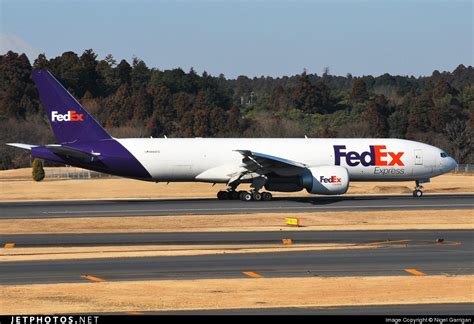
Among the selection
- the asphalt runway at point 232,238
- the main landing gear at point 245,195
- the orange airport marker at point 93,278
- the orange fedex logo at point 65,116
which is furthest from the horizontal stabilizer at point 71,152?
the orange airport marker at point 93,278

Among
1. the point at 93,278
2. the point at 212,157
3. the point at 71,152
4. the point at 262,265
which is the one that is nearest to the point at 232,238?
the point at 262,265

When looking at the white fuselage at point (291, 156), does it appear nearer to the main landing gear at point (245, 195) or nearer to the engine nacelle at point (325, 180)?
the main landing gear at point (245, 195)

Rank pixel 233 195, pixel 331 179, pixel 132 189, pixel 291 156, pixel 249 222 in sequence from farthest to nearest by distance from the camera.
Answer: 1. pixel 132 189
2. pixel 233 195
3. pixel 291 156
4. pixel 331 179
5. pixel 249 222

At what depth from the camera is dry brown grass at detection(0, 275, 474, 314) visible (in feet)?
63.5

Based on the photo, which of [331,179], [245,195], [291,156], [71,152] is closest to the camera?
[71,152]

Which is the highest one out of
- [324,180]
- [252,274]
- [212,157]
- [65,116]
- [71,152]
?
[65,116]

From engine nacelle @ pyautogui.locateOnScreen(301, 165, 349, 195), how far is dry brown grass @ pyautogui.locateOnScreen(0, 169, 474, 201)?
8.18 m

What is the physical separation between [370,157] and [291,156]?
14.9 feet

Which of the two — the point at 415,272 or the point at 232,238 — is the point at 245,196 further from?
the point at 415,272

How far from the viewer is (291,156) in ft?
159

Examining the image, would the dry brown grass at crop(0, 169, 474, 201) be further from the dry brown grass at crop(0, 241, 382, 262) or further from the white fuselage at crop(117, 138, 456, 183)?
the dry brown grass at crop(0, 241, 382, 262)

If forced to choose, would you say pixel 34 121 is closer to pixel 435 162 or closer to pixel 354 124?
pixel 354 124

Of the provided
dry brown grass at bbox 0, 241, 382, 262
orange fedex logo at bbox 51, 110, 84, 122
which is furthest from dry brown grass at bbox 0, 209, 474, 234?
orange fedex logo at bbox 51, 110, 84, 122

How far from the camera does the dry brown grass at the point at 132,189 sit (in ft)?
185
